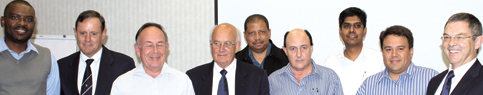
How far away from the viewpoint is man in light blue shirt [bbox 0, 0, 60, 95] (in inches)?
112

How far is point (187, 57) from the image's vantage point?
4848 mm

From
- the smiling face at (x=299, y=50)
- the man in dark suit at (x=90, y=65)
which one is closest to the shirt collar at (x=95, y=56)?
the man in dark suit at (x=90, y=65)

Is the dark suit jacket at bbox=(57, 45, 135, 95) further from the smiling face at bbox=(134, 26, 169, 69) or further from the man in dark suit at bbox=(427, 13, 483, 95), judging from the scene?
the man in dark suit at bbox=(427, 13, 483, 95)

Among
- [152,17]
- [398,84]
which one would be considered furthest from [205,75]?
[152,17]

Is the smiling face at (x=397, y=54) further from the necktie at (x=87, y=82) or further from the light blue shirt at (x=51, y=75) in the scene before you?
the light blue shirt at (x=51, y=75)

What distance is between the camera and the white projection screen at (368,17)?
13.1 feet

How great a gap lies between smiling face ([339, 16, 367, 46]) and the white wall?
1.74 meters

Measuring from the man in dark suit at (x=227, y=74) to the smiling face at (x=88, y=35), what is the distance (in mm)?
759

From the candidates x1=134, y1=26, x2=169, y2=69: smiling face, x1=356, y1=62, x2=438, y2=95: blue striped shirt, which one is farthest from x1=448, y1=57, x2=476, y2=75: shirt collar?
x1=134, y1=26, x2=169, y2=69: smiling face

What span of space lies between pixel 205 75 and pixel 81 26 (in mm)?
1010

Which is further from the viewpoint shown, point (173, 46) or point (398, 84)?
point (173, 46)

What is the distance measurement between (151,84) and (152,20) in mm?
2397

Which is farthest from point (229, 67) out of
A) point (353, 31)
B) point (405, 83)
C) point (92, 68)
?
point (405, 83)

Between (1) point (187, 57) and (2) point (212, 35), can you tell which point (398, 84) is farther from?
(1) point (187, 57)
